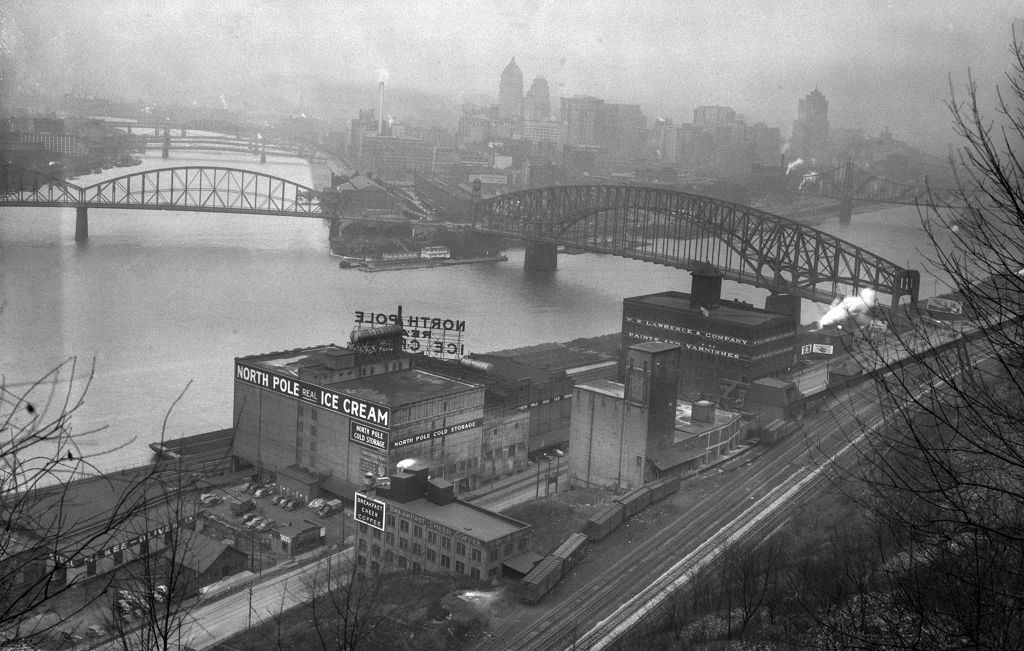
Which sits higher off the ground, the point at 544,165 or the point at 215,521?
the point at 544,165

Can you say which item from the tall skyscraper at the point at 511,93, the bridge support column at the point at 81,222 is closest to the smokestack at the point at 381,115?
the tall skyscraper at the point at 511,93

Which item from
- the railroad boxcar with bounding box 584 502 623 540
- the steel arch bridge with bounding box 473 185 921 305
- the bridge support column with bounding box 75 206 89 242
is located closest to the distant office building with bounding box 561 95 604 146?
the steel arch bridge with bounding box 473 185 921 305

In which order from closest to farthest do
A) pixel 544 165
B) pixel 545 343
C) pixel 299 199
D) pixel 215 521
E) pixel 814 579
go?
pixel 814 579 < pixel 215 521 < pixel 545 343 < pixel 299 199 < pixel 544 165

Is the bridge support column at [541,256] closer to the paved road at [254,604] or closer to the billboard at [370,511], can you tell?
the billboard at [370,511]

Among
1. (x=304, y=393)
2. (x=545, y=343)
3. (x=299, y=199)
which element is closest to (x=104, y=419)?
(x=304, y=393)

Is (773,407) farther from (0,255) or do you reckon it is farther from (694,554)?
(0,255)

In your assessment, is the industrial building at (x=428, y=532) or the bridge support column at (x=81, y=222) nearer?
the industrial building at (x=428, y=532)
